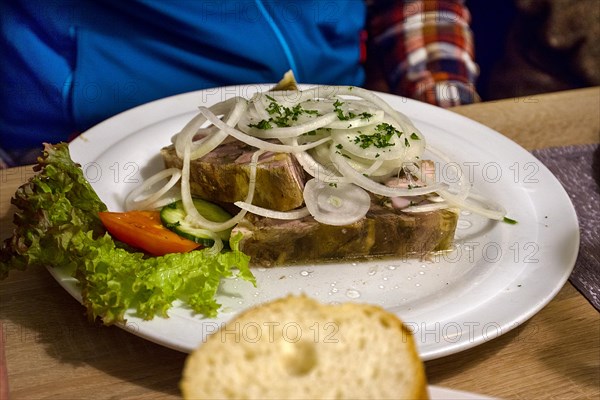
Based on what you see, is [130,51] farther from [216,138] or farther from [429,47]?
[429,47]

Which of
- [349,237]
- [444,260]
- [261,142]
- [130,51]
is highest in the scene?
[261,142]

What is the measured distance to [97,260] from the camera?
1.72 meters

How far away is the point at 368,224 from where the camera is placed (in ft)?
6.58

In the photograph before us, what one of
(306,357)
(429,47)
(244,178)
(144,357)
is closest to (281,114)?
(244,178)

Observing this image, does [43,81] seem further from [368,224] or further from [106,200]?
[368,224]

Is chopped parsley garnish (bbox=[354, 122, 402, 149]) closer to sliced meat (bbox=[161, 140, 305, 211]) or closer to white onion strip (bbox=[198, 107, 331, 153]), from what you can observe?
white onion strip (bbox=[198, 107, 331, 153])

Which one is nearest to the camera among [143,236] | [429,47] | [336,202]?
[143,236]

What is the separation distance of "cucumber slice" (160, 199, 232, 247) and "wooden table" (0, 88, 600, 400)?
0.35 metres

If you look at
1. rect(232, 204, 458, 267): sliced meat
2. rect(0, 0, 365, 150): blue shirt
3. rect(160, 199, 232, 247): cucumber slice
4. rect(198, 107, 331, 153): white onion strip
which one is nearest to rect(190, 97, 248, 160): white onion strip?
rect(198, 107, 331, 153): white onion strip

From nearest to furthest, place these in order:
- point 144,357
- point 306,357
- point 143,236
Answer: point 306,357, point 144,357, point 143,236

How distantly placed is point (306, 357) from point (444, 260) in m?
1.00

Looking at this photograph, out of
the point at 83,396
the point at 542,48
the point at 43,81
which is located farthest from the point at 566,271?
the point at 542,48

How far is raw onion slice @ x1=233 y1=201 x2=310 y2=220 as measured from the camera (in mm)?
2023

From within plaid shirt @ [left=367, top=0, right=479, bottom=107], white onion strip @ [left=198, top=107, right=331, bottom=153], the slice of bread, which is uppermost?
the slice of bread
